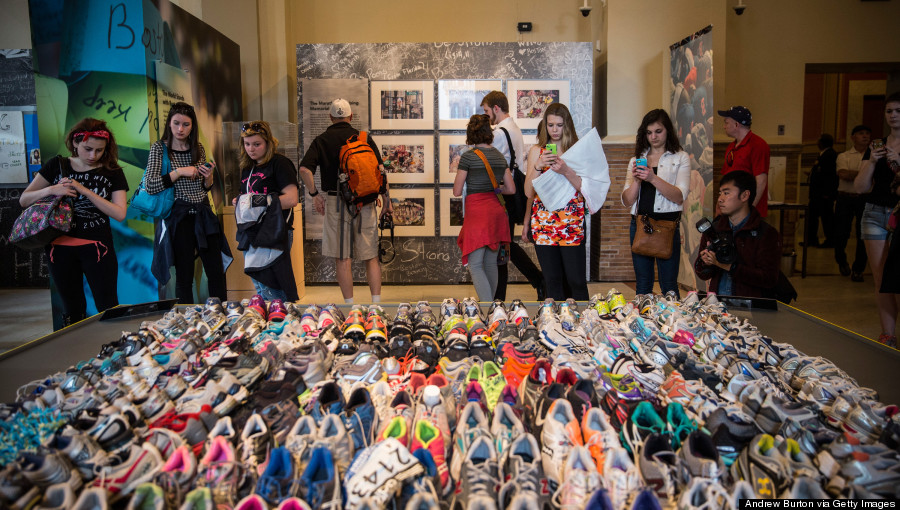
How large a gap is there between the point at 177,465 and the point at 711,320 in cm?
196

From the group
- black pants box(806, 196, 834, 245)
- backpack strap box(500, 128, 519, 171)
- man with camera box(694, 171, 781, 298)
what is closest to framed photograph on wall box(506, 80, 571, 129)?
backpack strap box(500, 128, 519, 171)

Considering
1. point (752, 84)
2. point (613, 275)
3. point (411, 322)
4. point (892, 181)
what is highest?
point (752, 84)

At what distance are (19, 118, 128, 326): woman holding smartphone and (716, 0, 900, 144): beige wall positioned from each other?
23.7 ft

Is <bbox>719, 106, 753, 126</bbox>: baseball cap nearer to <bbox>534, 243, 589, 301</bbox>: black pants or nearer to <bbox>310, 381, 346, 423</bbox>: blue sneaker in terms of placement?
<bbox>534, 243, 589, 301</bbox>: black pants

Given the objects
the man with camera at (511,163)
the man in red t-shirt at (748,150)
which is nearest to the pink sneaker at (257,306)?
the man with camera at (511,163)

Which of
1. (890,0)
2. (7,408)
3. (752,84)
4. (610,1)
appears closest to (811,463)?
(7,408)

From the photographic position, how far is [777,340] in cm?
240

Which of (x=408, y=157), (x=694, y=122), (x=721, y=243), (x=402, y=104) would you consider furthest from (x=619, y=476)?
(x=402, y=104)

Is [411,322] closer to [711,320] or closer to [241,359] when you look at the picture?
[241,359]

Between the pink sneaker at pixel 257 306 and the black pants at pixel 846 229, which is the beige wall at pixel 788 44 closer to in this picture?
the black pants at pixel 846 229

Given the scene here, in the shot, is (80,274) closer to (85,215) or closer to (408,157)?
(85,215)

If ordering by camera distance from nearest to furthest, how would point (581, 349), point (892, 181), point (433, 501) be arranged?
point (433, 501)
point (581, 349)
point (892, 181)

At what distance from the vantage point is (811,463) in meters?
1.36

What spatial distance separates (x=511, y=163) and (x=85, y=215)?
2957mm
